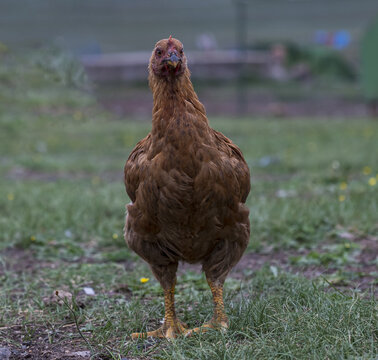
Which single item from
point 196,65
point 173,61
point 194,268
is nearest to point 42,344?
point 173,61

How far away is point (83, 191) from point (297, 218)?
8.74 feet

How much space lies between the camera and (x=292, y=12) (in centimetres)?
2080

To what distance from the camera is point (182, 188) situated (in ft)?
9.92

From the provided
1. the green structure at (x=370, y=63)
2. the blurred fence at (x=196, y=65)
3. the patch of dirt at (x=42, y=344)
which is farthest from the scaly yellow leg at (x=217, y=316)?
the blurred fence at (x=196, y=65)

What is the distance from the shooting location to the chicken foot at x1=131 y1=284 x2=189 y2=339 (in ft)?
10.7

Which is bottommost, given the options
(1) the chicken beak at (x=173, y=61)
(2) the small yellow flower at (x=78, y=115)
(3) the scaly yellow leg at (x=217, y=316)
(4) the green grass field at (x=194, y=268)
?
(2) the small yellow flower at (x=78, y=115)

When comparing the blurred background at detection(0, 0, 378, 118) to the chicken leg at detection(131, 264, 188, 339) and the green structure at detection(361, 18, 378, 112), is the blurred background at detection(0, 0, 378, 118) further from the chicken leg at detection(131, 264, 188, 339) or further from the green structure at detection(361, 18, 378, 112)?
the chicken leg at detection(131, 264, 188, 339)

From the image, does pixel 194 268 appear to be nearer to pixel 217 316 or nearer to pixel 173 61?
pixel 217 316

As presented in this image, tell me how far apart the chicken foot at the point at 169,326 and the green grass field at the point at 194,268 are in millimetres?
84

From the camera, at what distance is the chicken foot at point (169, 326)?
3.25 meters

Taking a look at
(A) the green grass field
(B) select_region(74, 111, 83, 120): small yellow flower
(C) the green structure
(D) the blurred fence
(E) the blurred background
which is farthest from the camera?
Result: (D) the blurred fence

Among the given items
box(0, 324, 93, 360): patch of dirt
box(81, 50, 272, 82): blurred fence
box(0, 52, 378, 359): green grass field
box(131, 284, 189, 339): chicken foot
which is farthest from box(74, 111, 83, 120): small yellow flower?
box(131, 284, 189, 339): chicken foot

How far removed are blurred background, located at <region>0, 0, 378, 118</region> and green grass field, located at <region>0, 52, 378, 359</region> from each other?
6.08 m

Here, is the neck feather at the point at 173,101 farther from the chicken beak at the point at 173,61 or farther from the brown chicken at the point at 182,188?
the chicken beak at the point at 173,61
